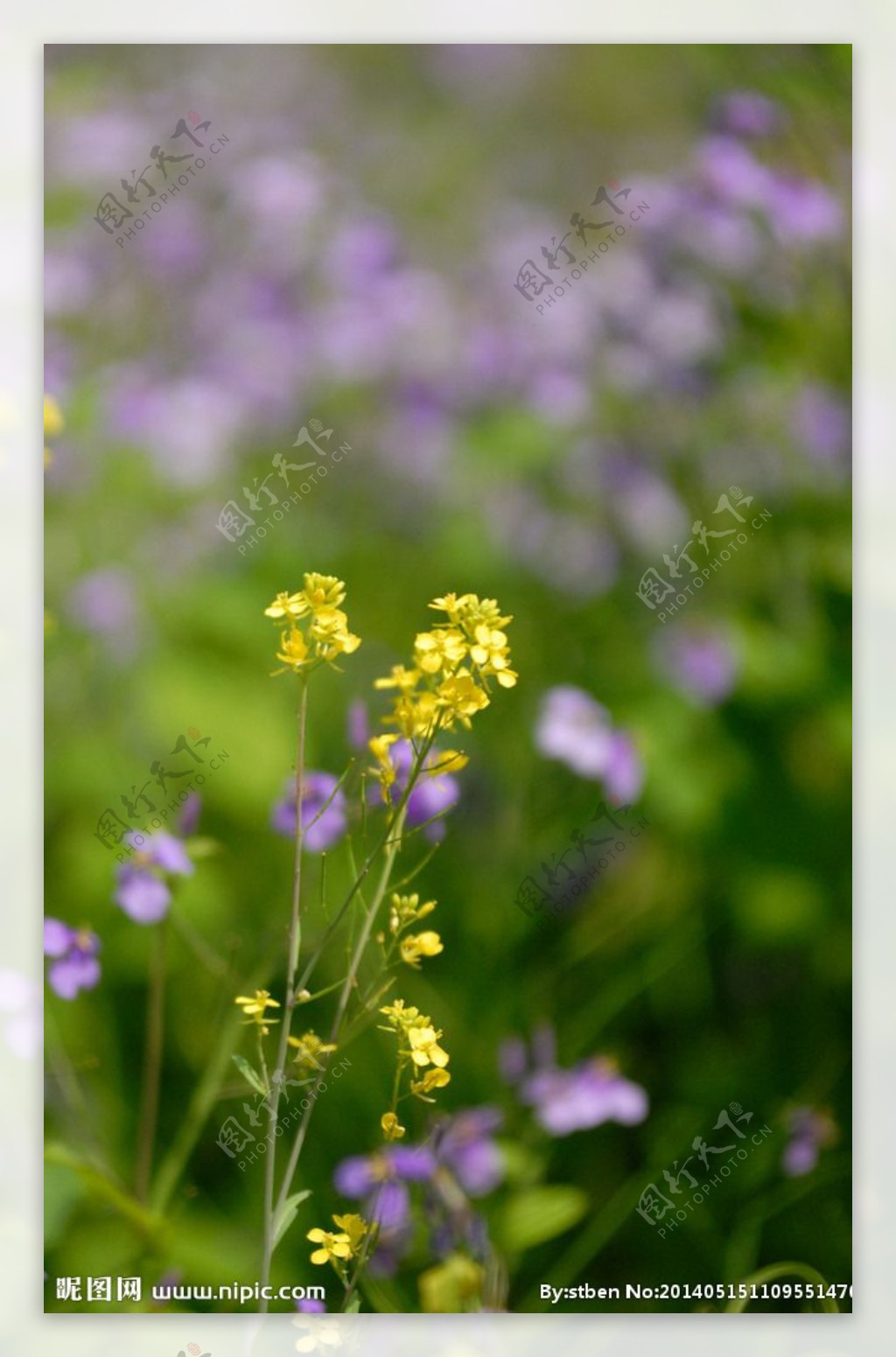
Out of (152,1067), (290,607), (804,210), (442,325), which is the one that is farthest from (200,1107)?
(804,210)

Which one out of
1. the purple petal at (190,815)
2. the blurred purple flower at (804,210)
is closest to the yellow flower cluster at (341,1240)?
the purple petal at (190,815)

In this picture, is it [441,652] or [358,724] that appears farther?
[358,724]

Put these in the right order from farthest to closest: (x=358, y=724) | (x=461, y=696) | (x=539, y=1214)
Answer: (x=539, y=1214)
(x=358, y=724)
(x=461, y=696)

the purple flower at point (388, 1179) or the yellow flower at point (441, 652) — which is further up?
the yellow flower at point (441, 652)

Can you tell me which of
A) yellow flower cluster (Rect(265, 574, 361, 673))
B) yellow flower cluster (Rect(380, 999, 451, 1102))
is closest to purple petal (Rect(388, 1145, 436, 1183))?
yellow flower cluster (Rect(380, 999, 451, 1102))

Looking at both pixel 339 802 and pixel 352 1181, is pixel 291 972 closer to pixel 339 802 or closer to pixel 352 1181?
pixel 339 802

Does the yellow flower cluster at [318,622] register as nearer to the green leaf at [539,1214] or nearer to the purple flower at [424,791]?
the purple flower at [424,791]

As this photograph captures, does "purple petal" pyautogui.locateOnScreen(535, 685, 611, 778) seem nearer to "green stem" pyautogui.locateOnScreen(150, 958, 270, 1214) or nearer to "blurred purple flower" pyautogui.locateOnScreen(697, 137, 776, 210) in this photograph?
"green stem" pyautogui.locateOnScreen(150, 958, 270, 1214)
